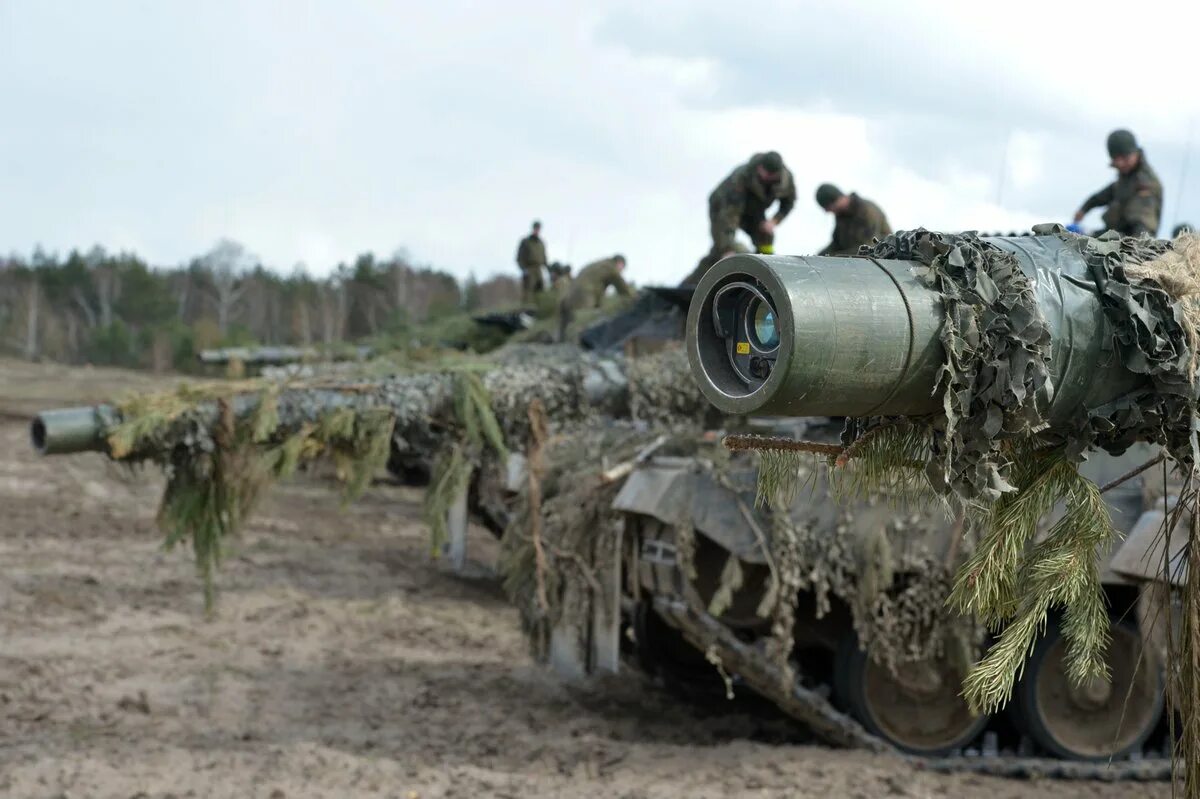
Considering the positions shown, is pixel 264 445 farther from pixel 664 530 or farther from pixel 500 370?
pixel 664 530

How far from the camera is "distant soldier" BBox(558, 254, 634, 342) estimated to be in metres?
11.2

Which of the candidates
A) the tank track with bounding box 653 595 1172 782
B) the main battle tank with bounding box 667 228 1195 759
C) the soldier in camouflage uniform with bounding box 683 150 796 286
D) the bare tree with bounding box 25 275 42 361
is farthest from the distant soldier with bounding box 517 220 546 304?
the bare tree with bounding box 25 275 42 361

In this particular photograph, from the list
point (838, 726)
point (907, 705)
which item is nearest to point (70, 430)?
point (838, 726)

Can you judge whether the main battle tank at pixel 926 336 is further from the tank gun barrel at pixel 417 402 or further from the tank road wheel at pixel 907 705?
the tank road wheel at pixel 907 705

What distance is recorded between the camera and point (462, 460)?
21.8 feet

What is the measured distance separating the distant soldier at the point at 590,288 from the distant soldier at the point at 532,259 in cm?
675

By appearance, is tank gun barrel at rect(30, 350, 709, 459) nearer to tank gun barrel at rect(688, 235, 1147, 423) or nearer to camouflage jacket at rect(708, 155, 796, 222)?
camouflage jacket at rect(708, 155, 796, 222)

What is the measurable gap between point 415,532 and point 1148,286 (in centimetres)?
1200

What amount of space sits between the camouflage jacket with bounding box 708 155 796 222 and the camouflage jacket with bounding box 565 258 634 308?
240cm

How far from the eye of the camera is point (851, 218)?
866cm

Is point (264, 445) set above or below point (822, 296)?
below

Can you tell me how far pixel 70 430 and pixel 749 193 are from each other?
4788 mm

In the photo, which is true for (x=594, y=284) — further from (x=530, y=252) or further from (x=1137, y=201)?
(x=530, y=252)

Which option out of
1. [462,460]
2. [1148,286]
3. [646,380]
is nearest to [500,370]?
[462,460]
